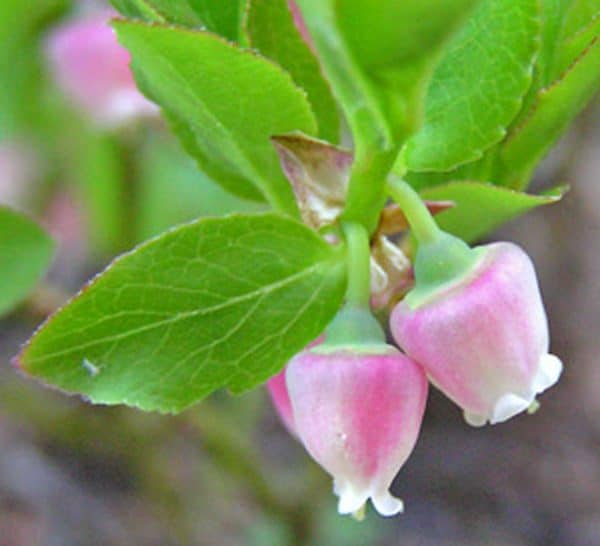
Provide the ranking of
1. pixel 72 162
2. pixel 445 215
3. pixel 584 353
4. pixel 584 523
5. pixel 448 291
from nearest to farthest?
pixel 448 291
pixel 445 215
pixel 72 162
pixel 584 523
pixel 584 353

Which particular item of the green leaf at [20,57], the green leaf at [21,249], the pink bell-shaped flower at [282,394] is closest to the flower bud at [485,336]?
the pink bell-shaped flower at [282,394]

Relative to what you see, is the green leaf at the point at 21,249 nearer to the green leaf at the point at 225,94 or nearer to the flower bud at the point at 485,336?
the green leaf at the point at 225,94

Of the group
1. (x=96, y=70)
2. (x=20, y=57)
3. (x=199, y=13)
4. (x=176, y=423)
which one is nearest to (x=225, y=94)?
(x=199, y=13)

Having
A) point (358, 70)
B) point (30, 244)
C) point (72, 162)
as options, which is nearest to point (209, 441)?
point (72, 162)

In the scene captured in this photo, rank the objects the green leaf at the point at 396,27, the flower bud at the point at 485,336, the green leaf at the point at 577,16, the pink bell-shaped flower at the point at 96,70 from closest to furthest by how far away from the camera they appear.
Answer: the green leaf at the point at 396,27 < the flower bud at the point at 485,336 < the green leaf at the point at 577,16 < the pink bell-shaped flower at the point at 96,70

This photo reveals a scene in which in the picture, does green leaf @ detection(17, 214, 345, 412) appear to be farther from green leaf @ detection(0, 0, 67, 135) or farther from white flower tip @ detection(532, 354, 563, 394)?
green leaf @ detection(0, 0, 67, 135)

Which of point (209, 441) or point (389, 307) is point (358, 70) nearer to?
point (389, 307)
